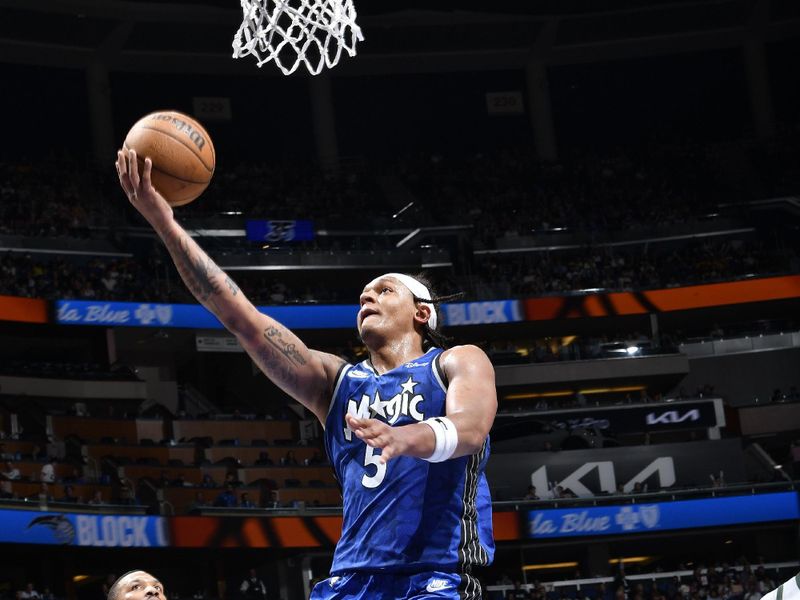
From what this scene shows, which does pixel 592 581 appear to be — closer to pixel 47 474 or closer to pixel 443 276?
pixel 443 276

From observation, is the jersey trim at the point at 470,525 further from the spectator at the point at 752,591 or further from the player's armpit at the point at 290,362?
the spectator at the point at 752,591

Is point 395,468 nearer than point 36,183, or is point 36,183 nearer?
point 395,468

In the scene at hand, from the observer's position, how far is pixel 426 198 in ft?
116

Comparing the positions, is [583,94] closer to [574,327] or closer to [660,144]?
[660,144]

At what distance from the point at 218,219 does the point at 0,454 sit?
1080 centimetres

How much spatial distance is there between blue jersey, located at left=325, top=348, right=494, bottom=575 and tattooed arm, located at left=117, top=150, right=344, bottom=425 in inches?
6.2

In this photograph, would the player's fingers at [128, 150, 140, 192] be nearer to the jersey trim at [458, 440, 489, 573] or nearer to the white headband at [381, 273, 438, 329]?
the white headband at [381, 273, 438, 329]

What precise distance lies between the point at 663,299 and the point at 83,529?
16.2m

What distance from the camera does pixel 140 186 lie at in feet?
13.0

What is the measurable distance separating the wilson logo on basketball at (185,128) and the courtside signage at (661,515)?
20571 mm

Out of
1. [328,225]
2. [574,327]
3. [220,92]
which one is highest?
[220,92]

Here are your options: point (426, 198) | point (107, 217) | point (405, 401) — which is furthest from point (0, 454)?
point (405, 401)

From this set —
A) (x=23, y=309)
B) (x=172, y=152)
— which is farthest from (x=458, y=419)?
(x=23, y=309)

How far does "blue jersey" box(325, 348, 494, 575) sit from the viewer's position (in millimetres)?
3980
